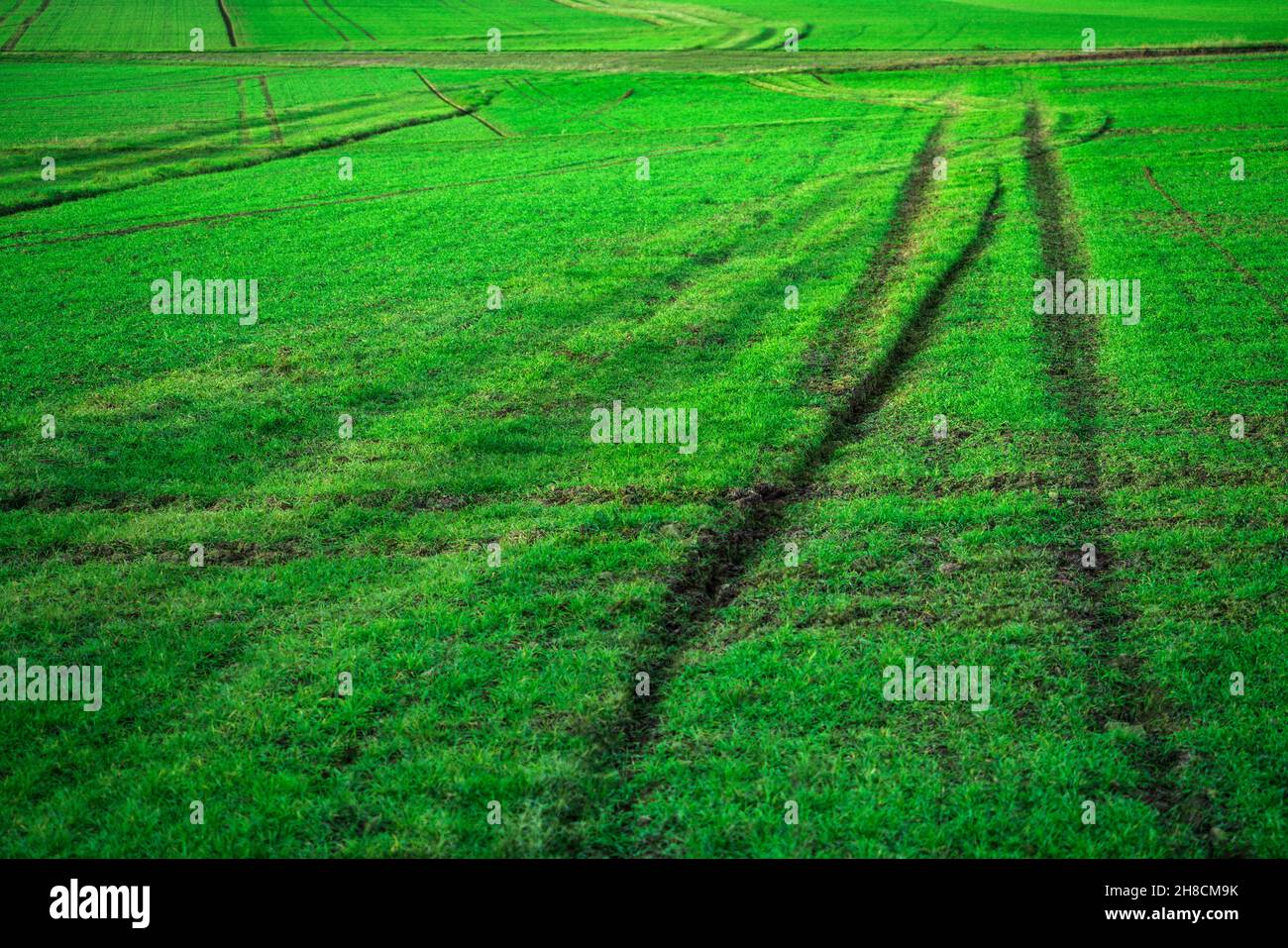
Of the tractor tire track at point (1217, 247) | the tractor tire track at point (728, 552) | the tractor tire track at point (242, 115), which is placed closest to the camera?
the tractor tire track at point (728, 552)

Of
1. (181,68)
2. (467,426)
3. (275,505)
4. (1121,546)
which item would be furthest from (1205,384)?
(181,68)

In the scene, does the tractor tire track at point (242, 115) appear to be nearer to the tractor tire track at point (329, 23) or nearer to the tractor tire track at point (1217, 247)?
the tractor tire track at point (329, 23)

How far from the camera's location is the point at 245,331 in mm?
20250

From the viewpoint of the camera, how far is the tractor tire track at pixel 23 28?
73225 millimetres

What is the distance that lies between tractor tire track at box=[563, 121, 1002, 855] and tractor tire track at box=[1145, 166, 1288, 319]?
20.3 ft

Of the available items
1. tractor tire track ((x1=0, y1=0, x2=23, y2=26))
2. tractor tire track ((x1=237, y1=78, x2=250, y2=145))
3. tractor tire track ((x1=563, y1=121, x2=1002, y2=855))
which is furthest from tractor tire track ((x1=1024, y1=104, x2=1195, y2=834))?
tractor tire track ((x1=0, y1=0, x2=23, y2=26))

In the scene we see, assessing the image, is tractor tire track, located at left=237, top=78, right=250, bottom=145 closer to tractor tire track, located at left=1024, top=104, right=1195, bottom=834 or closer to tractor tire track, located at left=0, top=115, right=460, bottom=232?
tractor tire track, located at left=0, top=115, right=460, bottom=232

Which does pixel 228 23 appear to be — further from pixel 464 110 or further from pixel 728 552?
pixel 728 552

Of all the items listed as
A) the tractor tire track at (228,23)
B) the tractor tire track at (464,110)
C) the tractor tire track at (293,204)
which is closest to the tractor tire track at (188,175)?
the tractor tire track at (293,204)

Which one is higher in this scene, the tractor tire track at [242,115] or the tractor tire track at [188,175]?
the tractor tire track at [242,115]

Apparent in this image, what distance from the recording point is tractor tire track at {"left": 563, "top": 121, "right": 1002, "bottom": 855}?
8.69 m

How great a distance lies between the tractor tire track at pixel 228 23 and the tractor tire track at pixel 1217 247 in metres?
72.1
